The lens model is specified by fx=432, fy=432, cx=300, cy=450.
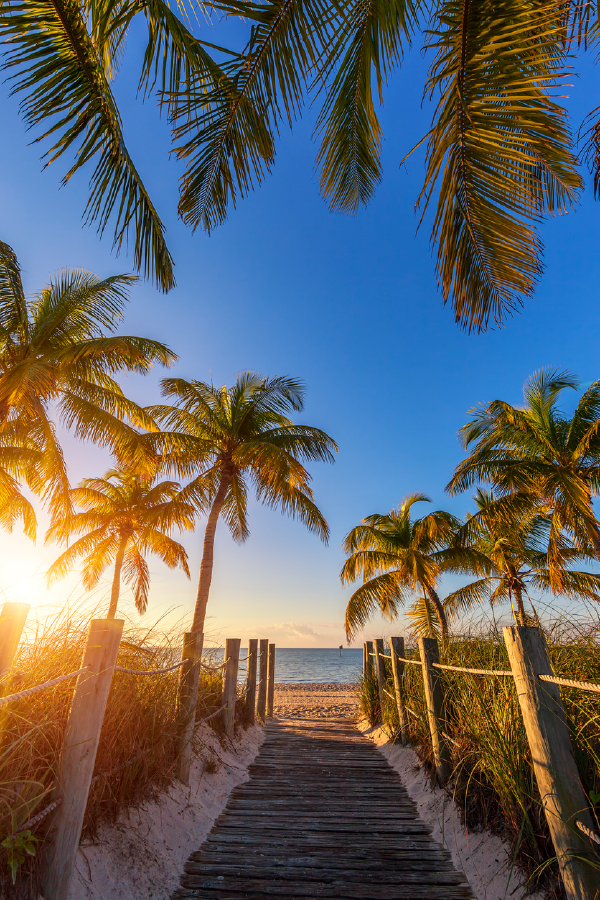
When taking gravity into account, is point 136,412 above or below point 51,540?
above

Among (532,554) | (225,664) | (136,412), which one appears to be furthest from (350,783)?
(532,554)

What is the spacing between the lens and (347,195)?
3768 mm

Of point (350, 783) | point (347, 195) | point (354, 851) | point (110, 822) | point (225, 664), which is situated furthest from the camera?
point (225, 664)

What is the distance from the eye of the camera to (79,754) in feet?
7.61

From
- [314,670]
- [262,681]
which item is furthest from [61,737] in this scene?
[314,670]

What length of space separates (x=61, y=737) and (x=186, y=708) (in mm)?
1952

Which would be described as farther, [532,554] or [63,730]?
[532,554]

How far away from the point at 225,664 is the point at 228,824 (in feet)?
7.27

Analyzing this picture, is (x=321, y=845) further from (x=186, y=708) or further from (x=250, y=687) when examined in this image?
(x=250, y=687)

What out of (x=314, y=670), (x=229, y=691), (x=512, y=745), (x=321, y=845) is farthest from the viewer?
(x=314, y=670)

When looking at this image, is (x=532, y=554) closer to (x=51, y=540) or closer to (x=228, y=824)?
(x=228, y=824)

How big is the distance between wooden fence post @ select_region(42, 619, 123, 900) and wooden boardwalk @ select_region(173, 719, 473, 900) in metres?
1.06

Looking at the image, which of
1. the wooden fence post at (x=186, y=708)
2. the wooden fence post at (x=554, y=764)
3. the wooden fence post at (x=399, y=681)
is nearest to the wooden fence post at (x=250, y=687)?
the wooden fence post at (x=399, y=681)

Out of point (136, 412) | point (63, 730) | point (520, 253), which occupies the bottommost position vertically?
point (63, 730)
